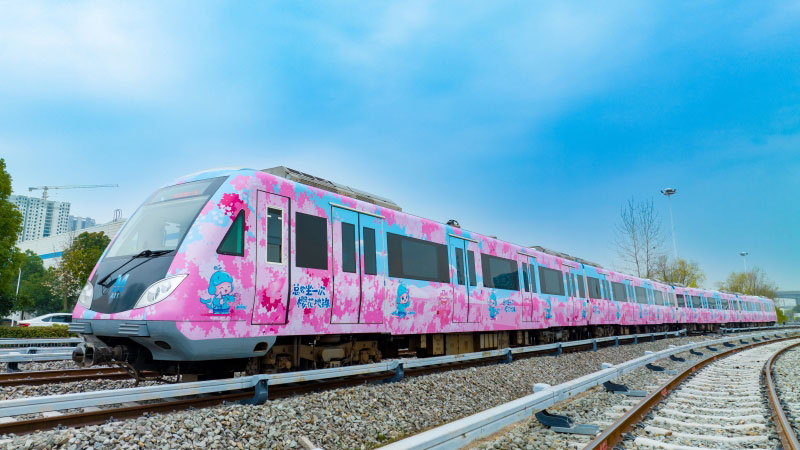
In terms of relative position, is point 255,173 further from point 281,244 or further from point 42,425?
point 42,425

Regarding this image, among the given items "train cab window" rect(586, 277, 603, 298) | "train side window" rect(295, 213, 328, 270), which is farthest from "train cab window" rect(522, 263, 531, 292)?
"train side window" rect(295, 213, 328, 270)

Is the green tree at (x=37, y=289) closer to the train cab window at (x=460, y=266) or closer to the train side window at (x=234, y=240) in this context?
the train cab window at (x=460, y=266)

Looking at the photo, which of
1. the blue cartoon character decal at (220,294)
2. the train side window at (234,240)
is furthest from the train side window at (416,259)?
the blue cartoon character decal at (220,294)

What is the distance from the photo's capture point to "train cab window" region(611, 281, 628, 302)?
20.7 meters

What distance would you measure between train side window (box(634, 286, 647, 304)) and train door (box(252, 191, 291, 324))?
20406mm

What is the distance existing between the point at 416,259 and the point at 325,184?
2.42m

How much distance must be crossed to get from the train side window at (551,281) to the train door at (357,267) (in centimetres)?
770

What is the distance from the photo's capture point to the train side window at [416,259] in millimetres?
9117

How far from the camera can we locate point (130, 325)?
5.82m

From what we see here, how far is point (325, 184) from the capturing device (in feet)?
27.9

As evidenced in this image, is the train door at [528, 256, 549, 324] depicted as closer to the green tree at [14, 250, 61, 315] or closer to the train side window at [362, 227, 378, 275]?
the train side window at [362, 227, 378, 275]

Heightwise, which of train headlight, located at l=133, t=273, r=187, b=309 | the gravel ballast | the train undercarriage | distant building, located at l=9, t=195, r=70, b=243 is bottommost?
the gravel ballast

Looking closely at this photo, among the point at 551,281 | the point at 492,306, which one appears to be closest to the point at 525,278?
the point at 551,281

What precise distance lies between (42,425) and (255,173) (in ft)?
12.2
